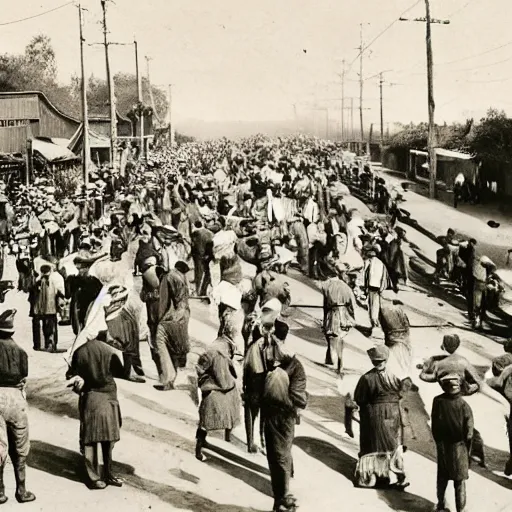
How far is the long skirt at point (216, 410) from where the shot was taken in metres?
6.77

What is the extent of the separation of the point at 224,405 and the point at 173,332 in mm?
1699

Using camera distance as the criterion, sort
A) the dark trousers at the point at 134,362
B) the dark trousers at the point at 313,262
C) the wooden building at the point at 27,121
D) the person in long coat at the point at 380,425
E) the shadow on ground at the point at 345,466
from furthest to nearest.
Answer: the wooden building at the point at 27,121 < the dark trousers at the point at 313,262 < the dark trousers at the point at 134,362 < the person in long coat at the point at 380,425 < the shadow on ground at the point at 345,466

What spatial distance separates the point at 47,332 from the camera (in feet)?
31.1

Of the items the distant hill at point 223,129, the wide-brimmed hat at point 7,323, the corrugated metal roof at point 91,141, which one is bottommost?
the wide-brimmed hat at point 7,323

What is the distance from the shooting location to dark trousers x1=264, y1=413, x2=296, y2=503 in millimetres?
5949

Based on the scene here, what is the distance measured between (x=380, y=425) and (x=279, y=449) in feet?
3.28

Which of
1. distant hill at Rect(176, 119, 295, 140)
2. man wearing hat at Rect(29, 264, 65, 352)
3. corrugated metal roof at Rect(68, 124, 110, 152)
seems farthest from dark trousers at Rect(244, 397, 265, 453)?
distant hill at Rect(176, 119, 295, 140)

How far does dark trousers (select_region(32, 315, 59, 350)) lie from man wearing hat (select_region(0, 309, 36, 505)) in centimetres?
348

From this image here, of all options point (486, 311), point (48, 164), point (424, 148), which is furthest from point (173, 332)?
point (424, 148)

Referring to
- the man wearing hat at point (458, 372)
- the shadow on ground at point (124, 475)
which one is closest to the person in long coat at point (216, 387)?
the shadow on ground at point (124, 475)

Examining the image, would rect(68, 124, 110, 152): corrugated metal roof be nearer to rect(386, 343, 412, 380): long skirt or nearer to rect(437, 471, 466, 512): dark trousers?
rect(386, 343, 412, 380): long skirt

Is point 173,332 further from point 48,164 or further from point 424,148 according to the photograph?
point 424,148

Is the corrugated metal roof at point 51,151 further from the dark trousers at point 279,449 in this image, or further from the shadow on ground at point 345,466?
the dark trousers at point 279,449

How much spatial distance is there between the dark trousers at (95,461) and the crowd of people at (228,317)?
1 centimetres
